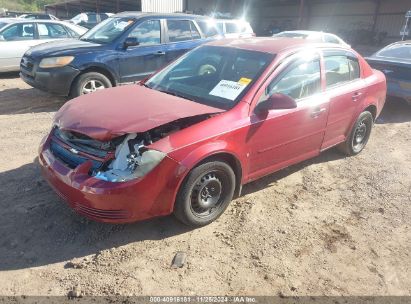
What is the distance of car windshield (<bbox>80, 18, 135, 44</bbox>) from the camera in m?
7.36

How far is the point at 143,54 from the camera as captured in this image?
24.1ft

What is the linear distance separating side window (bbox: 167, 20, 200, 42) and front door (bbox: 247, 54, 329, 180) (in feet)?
13.7

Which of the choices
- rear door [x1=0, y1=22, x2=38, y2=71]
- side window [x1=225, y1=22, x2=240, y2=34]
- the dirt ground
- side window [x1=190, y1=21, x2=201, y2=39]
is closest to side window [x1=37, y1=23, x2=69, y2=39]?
rear door [x1=0, y1=22, x2=38, y2=71]

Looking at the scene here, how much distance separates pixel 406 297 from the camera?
289 cm

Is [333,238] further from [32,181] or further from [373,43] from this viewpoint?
[373,43]

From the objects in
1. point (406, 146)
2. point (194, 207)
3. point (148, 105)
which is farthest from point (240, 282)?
point (406, 146)

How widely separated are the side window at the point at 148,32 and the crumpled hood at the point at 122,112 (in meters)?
3.73

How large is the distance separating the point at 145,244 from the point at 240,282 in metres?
0.91

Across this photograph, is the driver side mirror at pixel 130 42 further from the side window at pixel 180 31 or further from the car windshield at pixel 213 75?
the car windshield at pixel 213 75

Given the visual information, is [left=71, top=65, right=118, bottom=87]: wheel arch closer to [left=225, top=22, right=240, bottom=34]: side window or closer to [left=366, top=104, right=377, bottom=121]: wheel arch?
[left=366, top=104, right=377, bottom=121]: wheel arch

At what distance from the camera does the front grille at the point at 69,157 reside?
10.3 ft

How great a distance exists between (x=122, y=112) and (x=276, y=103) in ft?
4.69

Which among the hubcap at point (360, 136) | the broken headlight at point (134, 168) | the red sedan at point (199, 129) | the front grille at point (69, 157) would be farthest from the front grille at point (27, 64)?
the hubcap at point (360, 136)

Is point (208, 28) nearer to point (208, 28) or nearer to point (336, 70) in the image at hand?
point (208, 28)
